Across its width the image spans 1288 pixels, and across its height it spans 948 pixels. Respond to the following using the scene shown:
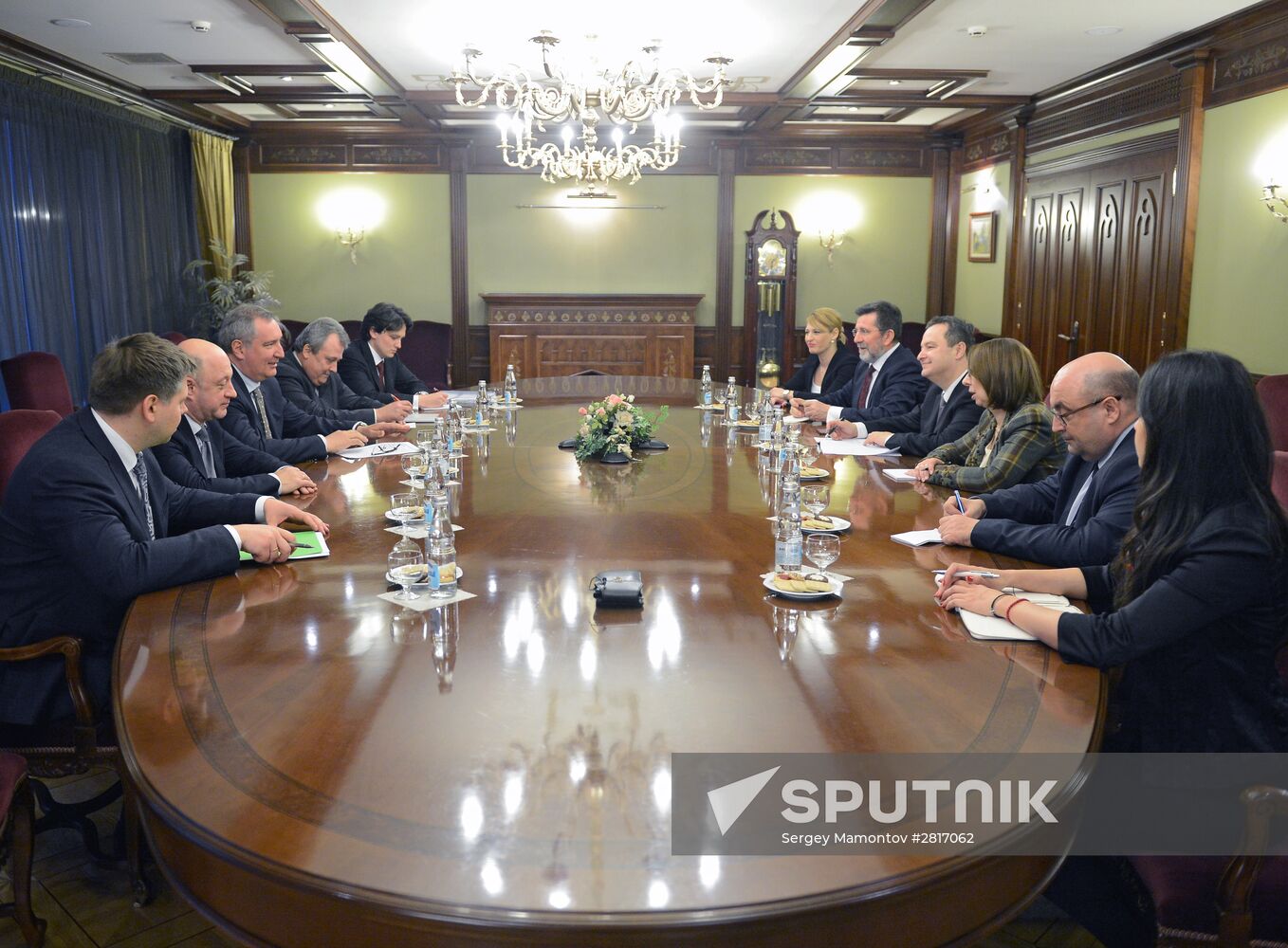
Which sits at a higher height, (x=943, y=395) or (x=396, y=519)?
(x=943, y=395)

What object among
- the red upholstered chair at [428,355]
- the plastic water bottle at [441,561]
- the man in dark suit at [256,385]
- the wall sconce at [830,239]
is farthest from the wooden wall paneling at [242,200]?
the plastic water bottle at [441,561]

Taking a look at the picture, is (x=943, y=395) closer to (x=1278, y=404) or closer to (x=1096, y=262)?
(x=1278, y=404)

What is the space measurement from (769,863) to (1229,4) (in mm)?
5926

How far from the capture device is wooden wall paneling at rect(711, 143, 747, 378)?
10211 mm

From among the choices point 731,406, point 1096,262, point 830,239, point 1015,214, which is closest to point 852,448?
point 731,406

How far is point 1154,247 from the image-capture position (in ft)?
22.0

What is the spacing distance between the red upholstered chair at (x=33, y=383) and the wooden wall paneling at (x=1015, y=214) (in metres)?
7.20

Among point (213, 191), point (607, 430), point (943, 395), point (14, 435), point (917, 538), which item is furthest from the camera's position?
point (213, 191)

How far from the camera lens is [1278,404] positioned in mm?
4992

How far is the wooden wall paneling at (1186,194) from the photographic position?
617cm

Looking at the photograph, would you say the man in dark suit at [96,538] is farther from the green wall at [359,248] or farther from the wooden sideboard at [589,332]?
the green wall at [359,248]

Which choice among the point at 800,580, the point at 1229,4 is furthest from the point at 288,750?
the point at 1229,4

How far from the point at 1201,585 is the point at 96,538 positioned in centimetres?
225

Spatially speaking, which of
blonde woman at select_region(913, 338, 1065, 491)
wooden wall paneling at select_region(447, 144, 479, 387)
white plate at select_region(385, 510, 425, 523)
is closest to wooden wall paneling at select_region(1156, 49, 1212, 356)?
blonde woman at select_region(913, 338, 1065, 491)
